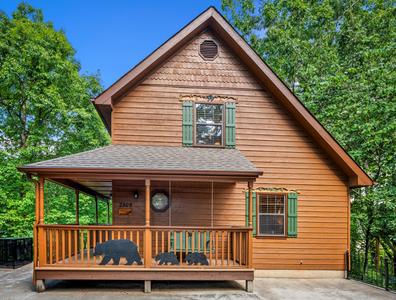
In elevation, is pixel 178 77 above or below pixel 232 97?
above

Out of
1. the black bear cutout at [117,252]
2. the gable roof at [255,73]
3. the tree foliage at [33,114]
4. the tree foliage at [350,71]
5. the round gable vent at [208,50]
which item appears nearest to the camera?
the black bear cutout at [117,252]

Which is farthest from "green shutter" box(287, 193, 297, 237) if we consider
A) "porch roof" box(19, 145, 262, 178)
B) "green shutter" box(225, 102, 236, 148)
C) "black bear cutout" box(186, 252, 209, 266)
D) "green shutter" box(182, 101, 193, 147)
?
"green shutter" box(182, 101, 193, 147)

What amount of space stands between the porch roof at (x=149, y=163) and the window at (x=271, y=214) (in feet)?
5.54

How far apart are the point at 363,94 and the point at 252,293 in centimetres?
905

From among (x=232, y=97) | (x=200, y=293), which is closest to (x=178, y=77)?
(x=232, y=97)

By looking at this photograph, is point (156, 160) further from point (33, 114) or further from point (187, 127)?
point (33, 114)

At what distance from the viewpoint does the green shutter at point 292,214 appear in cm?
827

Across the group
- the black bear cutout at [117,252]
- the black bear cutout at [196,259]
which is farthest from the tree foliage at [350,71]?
the black bear cutout at [117,252]

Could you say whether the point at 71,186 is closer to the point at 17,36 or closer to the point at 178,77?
the point at 178,77

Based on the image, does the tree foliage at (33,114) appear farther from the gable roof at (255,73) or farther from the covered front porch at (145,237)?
the covered front porch at (145,237)

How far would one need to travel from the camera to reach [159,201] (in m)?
8.07

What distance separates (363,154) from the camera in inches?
431

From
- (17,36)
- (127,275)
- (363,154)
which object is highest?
(17,36)

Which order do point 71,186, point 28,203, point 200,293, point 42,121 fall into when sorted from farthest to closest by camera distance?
point 42,121
point 28,203
point 71,186
point 200,293
